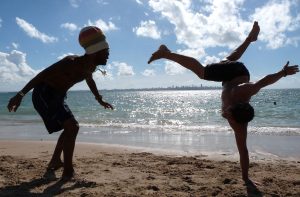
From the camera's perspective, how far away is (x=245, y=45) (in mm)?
5141

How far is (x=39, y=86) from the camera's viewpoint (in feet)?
15.1

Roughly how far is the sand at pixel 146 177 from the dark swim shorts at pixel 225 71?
1.24 meters

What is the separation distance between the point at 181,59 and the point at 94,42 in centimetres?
104

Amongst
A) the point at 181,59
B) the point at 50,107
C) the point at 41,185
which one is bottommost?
the point at 41,185

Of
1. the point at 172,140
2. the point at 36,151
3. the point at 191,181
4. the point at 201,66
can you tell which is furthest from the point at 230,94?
the point at 172,140

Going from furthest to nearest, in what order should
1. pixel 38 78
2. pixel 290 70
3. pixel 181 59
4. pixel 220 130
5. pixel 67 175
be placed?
pixel 220 130, pixel 67 175, pixel 181 59, pixel 38 78, pixel 290 70

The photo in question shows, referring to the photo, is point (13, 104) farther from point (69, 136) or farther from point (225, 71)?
point (225, 71)

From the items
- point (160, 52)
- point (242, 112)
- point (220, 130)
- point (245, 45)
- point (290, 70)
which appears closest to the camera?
point (290, 70)

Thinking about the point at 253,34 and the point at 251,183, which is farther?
the point at 253,34

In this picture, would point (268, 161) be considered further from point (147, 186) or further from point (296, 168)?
point (147, 186)

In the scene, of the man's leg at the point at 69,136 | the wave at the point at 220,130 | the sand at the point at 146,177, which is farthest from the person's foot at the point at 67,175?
the wave at the point at 220,130

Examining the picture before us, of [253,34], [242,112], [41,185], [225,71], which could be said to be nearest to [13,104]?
[41,185]

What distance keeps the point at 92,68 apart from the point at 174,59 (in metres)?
1.00

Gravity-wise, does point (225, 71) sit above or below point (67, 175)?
above
